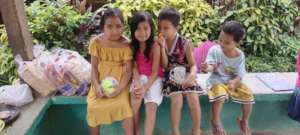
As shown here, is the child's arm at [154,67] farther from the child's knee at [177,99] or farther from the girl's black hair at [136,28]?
the child's knee at [177,99]

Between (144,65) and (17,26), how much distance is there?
1046 millimetres

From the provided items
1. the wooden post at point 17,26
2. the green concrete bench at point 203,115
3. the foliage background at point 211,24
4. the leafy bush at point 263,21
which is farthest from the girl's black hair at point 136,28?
the leafy bush at point 263,21

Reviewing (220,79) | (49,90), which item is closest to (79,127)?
(49,90)

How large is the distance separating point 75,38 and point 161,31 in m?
1.73

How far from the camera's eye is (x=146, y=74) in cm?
278

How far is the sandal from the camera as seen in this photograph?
258cm

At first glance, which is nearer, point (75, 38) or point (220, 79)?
point (220, 79)

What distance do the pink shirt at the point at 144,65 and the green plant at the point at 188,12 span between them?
1645 millimetres

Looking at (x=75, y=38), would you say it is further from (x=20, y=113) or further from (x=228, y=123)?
(x=228, y=123)

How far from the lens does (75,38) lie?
13.6 ft

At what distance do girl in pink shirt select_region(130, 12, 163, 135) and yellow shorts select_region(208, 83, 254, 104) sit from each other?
15.8 inches

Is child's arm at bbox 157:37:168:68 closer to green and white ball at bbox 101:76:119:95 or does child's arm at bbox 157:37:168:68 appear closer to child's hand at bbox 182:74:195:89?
child's hand at bbox 182:74:195:89

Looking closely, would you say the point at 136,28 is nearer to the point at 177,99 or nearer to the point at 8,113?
the point at 177,99

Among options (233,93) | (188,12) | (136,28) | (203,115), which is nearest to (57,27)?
(188,12)
